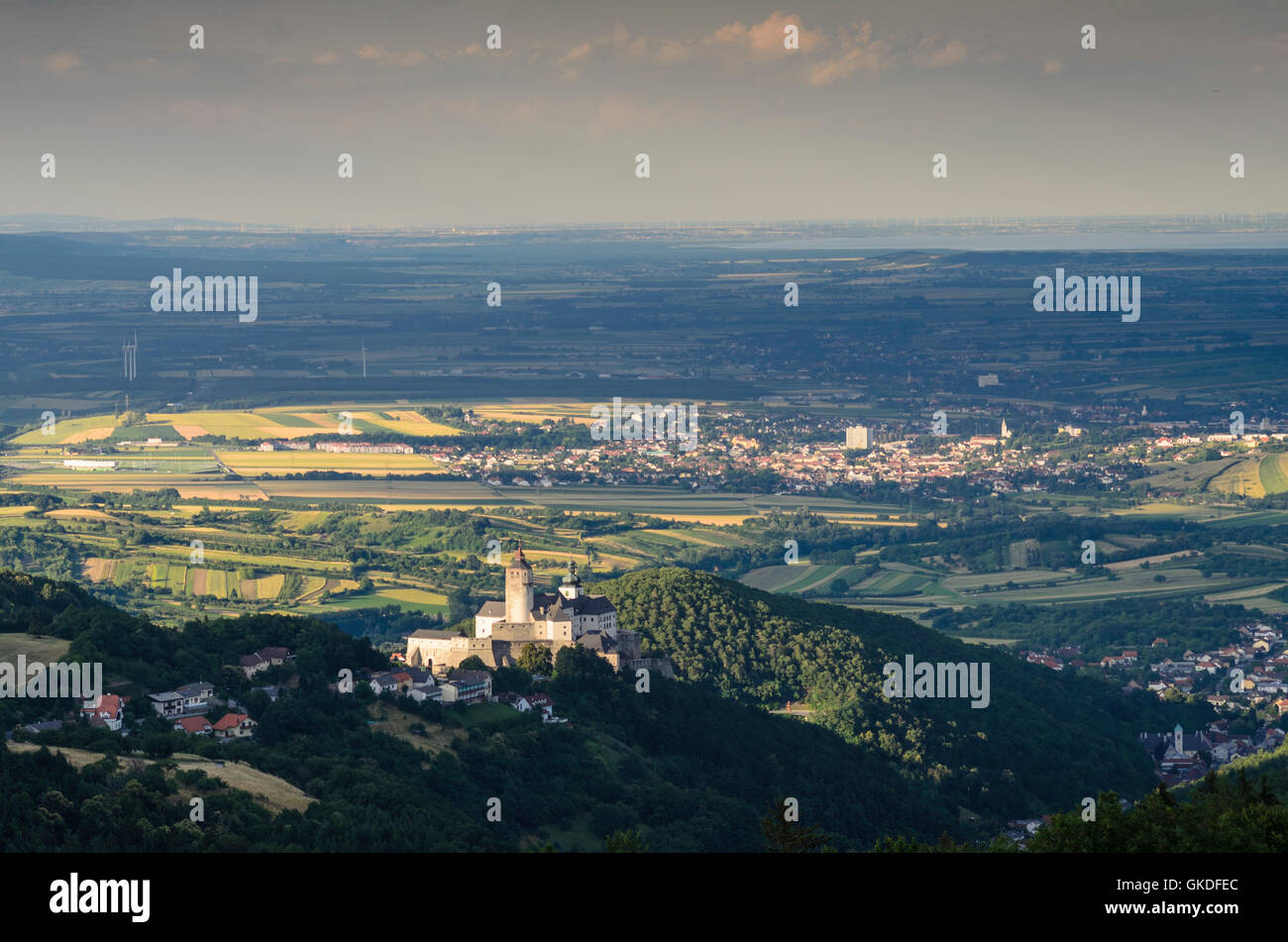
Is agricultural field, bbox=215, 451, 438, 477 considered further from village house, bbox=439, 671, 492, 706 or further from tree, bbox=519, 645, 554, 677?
village house, bbox=439, 671, 492, 706

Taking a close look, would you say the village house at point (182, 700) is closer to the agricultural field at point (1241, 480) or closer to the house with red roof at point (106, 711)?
the house with red roof at point (106, 711)

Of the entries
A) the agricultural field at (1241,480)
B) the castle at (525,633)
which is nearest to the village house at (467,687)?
the castle at (525,633)

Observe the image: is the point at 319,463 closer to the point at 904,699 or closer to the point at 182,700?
the point at 904,699

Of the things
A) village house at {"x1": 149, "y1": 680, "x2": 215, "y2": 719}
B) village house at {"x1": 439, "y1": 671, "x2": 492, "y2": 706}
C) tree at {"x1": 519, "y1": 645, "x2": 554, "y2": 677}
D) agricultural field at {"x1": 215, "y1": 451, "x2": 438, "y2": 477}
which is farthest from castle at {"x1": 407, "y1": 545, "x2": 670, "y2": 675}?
agricultural field at {"x1": 215, "y1": 451, "x2": 438, "y2": 477}

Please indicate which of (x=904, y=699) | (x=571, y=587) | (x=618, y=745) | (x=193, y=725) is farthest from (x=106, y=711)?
(x=904, y=699)
